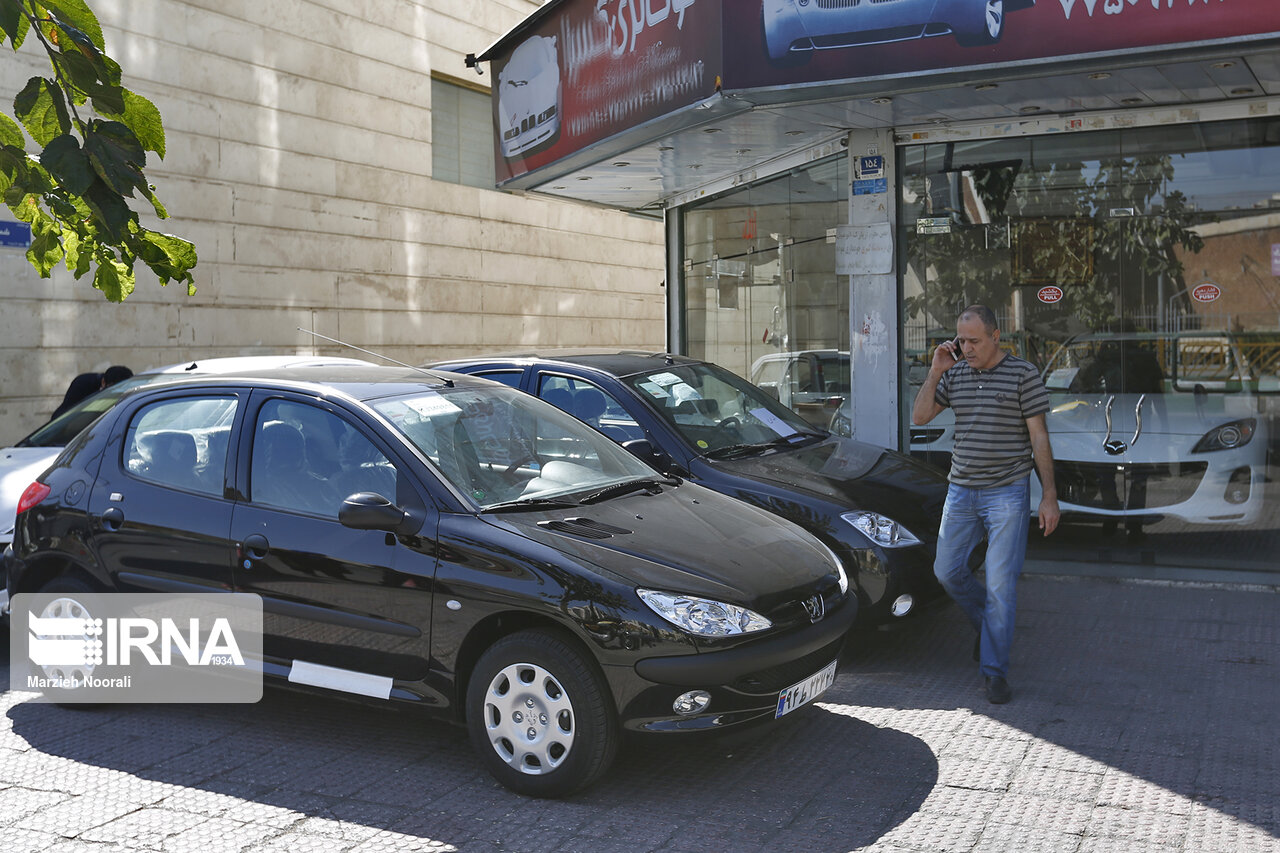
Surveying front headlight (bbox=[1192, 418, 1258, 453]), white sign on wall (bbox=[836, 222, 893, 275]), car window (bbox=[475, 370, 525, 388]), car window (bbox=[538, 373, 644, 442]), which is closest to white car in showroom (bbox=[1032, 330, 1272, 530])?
front headlight (bbox=[1192, 418, 1258, 453])

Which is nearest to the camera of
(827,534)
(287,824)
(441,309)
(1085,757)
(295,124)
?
(287,824)

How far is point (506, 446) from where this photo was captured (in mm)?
4840

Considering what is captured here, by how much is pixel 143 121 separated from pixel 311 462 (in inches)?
56.9

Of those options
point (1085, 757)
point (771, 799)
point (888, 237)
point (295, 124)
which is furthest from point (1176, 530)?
point (295, 124)

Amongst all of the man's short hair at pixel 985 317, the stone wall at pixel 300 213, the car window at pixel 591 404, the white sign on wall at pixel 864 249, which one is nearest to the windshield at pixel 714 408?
the car window at pixel 591 404

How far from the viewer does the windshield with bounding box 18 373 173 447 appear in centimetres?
736

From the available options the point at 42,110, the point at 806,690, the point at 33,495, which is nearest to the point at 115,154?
the point at 42,110

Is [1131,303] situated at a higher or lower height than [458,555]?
higher

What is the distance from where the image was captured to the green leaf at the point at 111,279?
4809 millimetres

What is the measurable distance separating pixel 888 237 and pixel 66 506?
5.96 meters

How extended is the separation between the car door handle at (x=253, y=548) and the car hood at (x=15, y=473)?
1.84 metres

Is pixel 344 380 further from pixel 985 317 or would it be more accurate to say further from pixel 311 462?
pixel 985 317

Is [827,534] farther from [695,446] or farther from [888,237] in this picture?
[888,237]

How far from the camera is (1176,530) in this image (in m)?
8.12
